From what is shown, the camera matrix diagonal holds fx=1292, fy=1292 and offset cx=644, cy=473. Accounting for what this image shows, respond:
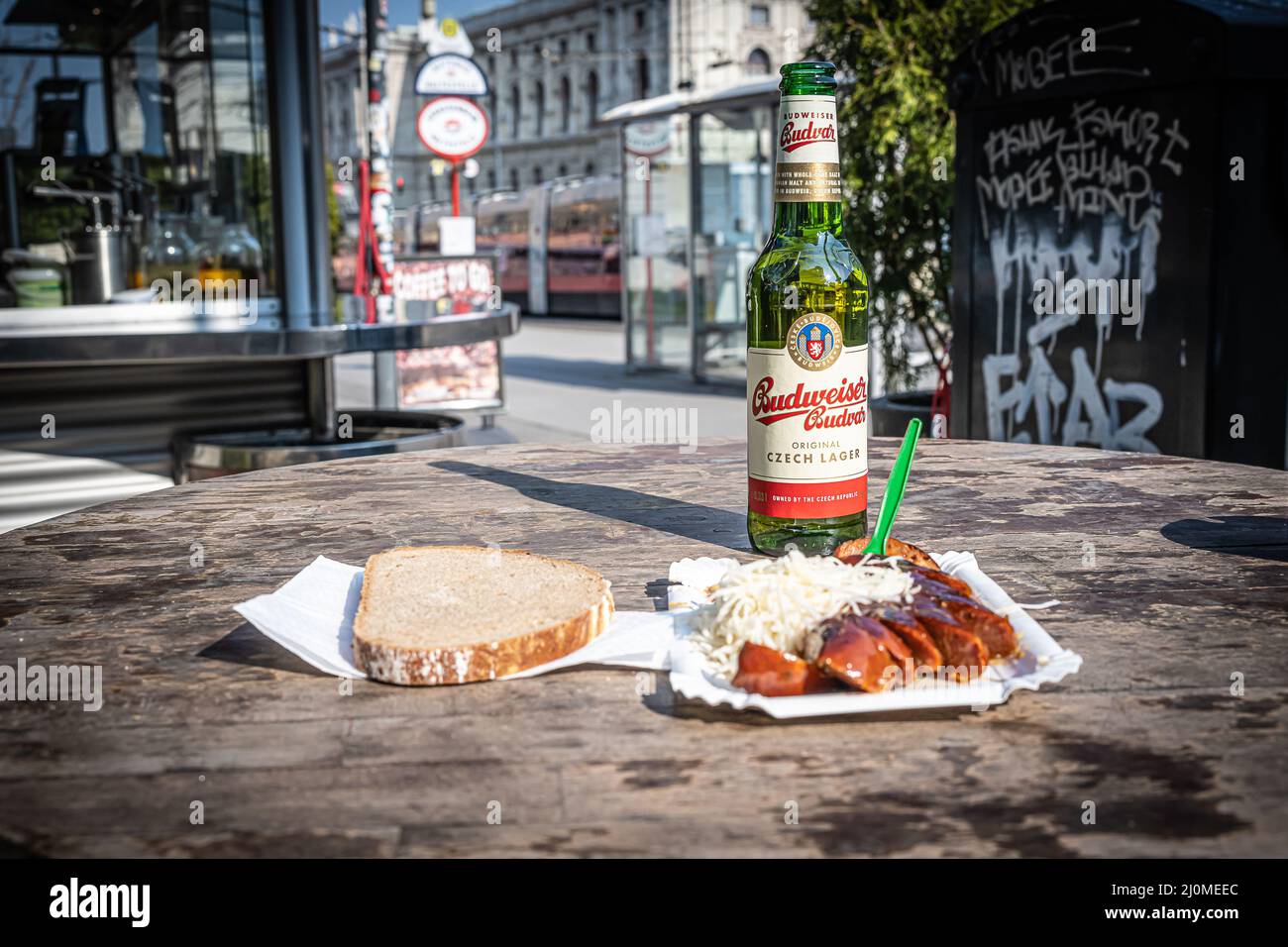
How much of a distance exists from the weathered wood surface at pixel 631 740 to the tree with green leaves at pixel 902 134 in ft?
15.6

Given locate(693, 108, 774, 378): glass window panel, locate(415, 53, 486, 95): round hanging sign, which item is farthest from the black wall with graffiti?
locate(693, 108, 774, 378): glass window panel

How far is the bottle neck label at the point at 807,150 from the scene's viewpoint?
157 cm

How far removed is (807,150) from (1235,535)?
2.58ft

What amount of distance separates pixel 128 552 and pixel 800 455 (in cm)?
93

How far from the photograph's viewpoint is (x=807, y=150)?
1.58 meters

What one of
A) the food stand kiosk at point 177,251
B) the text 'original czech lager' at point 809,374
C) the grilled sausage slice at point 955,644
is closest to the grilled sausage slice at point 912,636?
the grilled sausage slice at point 955,644

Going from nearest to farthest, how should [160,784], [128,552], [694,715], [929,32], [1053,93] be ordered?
[160,784]
[694,715]
[128,552]
[1053,93]
[929,32]

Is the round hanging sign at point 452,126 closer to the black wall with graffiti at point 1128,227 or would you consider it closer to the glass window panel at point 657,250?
the glass window panel at point 657,250

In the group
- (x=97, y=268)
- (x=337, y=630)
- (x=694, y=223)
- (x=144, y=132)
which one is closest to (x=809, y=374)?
(x=337, y=630)

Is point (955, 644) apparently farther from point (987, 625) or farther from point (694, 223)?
point (694, 223)

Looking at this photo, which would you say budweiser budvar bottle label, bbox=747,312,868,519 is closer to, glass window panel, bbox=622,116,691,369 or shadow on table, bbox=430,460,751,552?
shadow on table, bbox=430,460,751,552

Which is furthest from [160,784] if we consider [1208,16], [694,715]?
A: [1208,16]

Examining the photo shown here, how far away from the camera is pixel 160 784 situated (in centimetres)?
99
